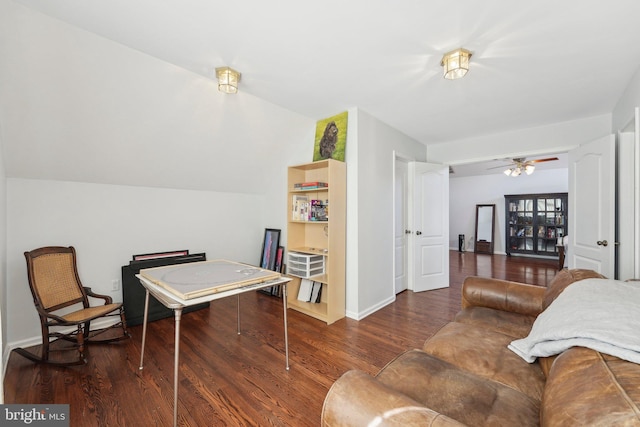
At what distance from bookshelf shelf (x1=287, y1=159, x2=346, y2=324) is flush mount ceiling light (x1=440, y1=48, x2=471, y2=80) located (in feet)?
4.51

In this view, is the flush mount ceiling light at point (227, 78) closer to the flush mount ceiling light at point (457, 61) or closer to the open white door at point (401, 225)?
the flush mount ceiling light at point (457, 61)

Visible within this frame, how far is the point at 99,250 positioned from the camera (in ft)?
9.51

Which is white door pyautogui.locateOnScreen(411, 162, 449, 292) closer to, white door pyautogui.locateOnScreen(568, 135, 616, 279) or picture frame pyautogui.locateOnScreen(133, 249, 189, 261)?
white door pyautogui.locateOnScreen(568, 135, 616, 279)

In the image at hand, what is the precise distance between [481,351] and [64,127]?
3.52 m

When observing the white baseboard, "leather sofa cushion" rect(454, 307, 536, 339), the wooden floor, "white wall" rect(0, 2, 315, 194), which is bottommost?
the wooden floor

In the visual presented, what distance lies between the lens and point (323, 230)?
11.5ft

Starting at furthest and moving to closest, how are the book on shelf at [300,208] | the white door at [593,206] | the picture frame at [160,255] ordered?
the book on shelf at [300,208]
the picture frame at [160,255]
the white door at [593,206]

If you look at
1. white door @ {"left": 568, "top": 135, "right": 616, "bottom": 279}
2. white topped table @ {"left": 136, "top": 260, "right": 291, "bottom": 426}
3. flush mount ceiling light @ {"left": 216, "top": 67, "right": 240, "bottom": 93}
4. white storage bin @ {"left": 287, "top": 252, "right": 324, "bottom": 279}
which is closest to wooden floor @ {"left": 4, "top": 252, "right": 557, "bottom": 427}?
white topped table @ {"left": 136, "top": 260, "right": 291, "bottom": 426}

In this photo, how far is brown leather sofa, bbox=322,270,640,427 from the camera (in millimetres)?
696

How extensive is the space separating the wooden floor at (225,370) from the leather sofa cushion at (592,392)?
1.31 metres

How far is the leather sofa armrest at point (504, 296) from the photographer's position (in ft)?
6.22

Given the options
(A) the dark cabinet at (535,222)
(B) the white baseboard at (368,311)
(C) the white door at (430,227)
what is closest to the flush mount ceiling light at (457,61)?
(C) the white door at (430,227)

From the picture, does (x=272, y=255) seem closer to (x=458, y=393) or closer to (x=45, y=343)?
(x=45, y=343)

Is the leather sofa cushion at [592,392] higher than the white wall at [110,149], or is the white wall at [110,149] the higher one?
the white wall at [110,149]
